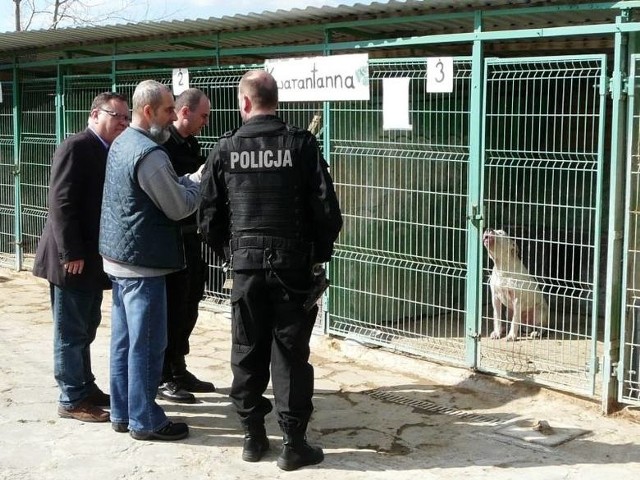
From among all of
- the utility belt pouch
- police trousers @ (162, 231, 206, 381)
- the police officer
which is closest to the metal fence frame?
police trousers @ (162, 231, 206, 381)

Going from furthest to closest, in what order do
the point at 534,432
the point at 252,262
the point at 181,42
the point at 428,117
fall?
the point at 181,42, the point at 428,117, the point at 534,432, the point at 252,262

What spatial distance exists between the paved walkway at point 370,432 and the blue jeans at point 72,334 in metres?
0.22

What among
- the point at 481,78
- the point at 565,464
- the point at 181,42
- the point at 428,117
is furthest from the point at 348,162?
the point at 565,464

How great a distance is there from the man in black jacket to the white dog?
6.78ft

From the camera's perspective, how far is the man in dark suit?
15.9ft

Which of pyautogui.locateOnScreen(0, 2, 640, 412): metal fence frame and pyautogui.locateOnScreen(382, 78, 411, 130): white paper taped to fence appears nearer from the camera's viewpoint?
pyautogui.locateOnScreen(0, 2, 640, 412): metal fence frame

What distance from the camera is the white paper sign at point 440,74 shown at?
5.85 metres

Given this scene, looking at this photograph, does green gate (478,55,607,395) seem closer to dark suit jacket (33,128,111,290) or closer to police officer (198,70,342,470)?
police officer (198,70,342,470)

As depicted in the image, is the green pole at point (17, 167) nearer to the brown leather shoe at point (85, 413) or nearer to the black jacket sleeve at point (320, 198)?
the brown leather shoe at point (85, 413)

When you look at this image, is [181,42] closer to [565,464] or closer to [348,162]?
[348,162]

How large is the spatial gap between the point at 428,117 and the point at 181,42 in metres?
2.51

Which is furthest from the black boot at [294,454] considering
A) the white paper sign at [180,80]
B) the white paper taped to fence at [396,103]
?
the white paper sign at [180,80]

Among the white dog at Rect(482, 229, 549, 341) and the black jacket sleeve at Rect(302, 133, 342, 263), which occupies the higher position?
the black jacket sleeve at Rect(302, 133, 342, 263)

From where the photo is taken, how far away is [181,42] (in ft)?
26.1
